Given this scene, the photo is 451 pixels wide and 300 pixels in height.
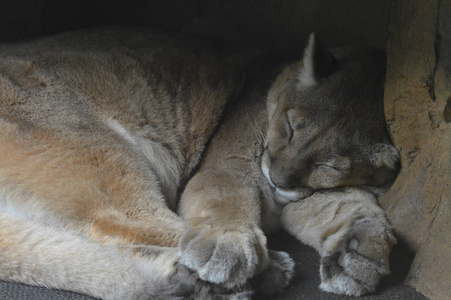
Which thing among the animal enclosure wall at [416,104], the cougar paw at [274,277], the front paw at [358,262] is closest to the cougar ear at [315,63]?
the animal enclosure wall at [416,104]

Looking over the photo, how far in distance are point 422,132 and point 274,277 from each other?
1058 millimetres

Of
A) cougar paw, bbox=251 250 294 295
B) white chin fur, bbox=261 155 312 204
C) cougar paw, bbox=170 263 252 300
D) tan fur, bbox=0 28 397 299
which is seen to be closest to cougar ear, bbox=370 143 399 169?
tan fur, bbox=0 28 397 299

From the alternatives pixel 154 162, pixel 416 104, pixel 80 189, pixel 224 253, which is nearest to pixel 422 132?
pixel 416 104

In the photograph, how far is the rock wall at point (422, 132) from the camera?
7.63 feet

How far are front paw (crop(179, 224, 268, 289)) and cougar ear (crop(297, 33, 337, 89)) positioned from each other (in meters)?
1.00

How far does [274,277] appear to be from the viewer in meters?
2.37

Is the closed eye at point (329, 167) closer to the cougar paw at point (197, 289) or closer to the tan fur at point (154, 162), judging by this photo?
the tan fur at point (154, 162)

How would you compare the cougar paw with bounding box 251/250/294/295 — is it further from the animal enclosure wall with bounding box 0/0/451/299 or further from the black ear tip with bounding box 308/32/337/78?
the black ear tip with bounding box 308/32/337/78

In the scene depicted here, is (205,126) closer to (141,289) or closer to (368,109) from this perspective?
(368,109)

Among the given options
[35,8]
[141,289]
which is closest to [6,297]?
[141,289]

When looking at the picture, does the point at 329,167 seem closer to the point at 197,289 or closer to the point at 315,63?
the point at 315,63

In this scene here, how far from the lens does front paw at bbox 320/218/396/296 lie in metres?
2.30

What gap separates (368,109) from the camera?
2.85 m

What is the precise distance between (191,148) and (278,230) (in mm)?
730
